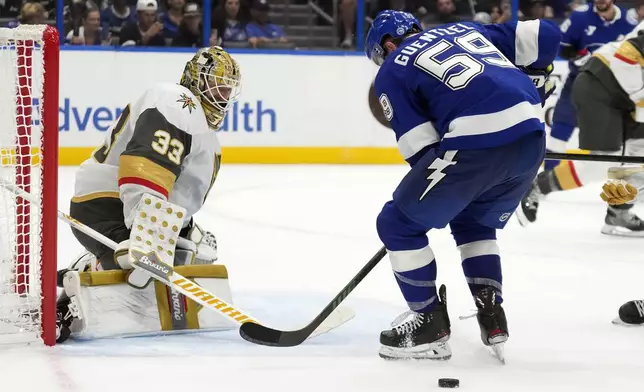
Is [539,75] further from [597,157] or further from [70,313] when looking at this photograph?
[70,313]

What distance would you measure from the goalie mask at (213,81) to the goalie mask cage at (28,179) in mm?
426

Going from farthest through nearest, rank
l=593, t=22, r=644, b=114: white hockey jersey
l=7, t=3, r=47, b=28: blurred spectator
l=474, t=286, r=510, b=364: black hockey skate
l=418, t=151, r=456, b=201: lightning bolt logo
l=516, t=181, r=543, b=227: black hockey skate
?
l=7, t=3, r=47, b=28: blurred spectator < l=516, t=181, r=543, b=227: black hockey skate < l=593, t=22, r=644, b=114: white hockey jersey < l=474, t=286, r=510, b=364: black hockey skate < l=418, t=151, r=456, b=201: lightning bolt logo

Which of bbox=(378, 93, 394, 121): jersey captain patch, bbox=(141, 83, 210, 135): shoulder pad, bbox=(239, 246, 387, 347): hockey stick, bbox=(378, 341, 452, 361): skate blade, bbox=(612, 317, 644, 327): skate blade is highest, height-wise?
bbox=(378, 93, 394, 121): jersey captain patch

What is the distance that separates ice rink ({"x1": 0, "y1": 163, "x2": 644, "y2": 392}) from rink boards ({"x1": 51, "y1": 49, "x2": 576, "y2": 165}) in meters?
1.81

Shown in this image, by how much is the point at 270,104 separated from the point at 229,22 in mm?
732

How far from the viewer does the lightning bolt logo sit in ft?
8.42

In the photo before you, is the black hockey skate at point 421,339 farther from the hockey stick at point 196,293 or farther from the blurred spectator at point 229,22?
the blurred spectator at point 229,22

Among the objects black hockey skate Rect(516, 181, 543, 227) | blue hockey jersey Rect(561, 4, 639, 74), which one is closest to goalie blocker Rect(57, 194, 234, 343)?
black hockey skate Rect(516, 181, 543, 227)

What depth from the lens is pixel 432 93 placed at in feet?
8.59

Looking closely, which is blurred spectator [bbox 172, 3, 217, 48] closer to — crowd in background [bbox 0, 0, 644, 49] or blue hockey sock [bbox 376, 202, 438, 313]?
crowd in background [bbox 0, 0, 644, 49]

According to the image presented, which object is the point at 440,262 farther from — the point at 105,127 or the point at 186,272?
the point at 105,127

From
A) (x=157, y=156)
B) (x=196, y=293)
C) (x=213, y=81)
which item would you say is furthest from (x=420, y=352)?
(x=213, y=81)

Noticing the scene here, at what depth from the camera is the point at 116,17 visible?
25.7 feet

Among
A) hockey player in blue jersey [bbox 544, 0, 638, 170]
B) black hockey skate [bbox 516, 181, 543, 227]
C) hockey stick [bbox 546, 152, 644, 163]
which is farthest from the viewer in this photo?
hockey player in blue jersey [bbox 544, 0, 638, 170]
